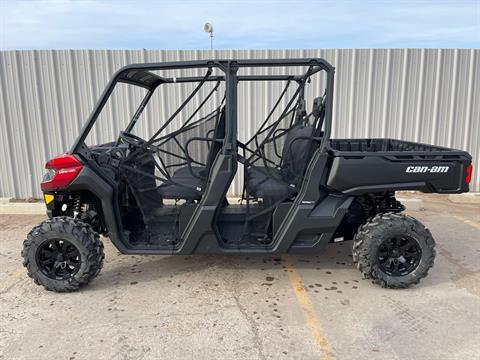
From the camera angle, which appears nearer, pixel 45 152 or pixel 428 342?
pixel 428 342

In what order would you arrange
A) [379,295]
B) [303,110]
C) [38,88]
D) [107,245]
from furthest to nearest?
[38,88] → [107,245] → [303,110] → [379,295]

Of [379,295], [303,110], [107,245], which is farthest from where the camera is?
[107,245]

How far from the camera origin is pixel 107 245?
475cm

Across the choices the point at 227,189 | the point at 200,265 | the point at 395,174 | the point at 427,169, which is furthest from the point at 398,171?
the point at 200,265

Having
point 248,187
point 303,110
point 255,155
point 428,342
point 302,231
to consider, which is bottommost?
point 428,342

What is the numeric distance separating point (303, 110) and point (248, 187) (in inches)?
42.6

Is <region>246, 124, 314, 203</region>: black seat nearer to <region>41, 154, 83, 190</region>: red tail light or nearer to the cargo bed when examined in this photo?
the cargo bed

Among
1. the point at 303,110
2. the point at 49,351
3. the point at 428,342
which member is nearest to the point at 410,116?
the point at 303,110

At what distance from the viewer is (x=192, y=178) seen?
3.60 metres

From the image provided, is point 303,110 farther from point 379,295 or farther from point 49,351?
point 49,351

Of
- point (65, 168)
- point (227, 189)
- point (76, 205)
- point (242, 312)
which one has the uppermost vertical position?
point (65, 168)

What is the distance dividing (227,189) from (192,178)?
391 millimetres

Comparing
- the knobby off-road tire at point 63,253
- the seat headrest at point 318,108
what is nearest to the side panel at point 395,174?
the seat headrest at point 318,108

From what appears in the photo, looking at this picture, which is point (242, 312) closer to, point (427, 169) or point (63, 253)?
point (63, 253)
